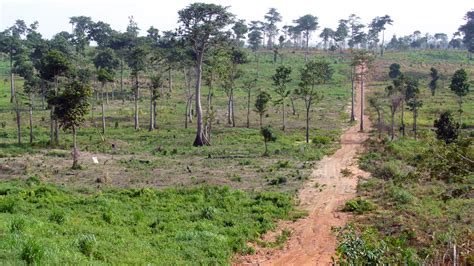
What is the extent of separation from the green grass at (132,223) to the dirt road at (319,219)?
2.89ft

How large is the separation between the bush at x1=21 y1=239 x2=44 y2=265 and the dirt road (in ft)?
21.3

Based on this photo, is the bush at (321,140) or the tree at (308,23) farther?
the tree at (308,23)

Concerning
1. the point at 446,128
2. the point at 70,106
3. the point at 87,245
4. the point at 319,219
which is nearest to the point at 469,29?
the point at 446,128

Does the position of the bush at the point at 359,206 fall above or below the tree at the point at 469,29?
below

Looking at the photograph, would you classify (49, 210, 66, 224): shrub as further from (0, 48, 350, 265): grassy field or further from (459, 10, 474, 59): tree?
(459, 10, 474, 59): tree

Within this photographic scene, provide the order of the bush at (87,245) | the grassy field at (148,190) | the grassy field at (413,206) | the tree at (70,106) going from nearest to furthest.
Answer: the grassy field at (413,206) < the bush at (87,245) < the grassy field at (148,190) < the tree at (70,106)

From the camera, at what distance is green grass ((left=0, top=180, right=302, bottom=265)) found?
41.9 ft

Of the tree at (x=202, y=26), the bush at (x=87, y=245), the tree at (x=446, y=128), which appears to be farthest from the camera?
the tree at (x=202, y=26)

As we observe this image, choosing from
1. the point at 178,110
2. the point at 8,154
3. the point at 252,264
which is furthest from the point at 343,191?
the point at 178,110

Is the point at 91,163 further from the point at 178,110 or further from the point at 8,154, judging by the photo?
the point at 178,110

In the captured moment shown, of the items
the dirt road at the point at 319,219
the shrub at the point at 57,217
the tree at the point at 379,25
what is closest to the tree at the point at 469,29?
the tree at the point at 379,25

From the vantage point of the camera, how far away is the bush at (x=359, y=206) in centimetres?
2123

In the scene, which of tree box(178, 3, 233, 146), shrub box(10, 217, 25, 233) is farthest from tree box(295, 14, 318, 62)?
shrub box(10, 217, 25, 233)

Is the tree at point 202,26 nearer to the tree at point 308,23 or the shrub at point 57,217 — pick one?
the shrub at point 57,217
